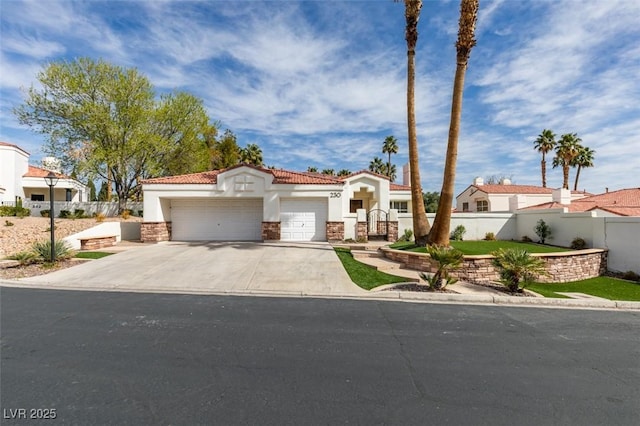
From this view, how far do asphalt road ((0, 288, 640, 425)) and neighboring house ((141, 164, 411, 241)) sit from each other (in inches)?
450

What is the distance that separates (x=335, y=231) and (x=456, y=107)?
9.28 meters

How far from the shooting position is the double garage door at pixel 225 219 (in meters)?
18.9

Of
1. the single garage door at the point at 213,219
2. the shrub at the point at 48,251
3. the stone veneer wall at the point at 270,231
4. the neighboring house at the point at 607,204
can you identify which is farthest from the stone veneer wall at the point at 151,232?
the neighboring house at the point at 607,204

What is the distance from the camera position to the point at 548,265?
1196 cm

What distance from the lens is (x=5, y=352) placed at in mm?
4633

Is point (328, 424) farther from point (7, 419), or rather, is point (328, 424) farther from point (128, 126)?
point (128, 126)

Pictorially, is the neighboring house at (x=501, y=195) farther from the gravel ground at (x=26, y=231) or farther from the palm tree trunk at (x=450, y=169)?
the gravel ground at (x=26, y=231)

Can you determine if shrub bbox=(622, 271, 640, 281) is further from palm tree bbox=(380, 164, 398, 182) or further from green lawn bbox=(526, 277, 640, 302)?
palm tree bbox=(380, 164, 398, 182)

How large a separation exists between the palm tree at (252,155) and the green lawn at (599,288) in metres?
32.9

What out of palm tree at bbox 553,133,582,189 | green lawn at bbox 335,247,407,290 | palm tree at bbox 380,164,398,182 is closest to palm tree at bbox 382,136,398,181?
palm tree at bbox 380,164,398,182

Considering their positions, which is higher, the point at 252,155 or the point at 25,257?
the point at 252,155

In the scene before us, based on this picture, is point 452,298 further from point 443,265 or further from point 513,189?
point 513,189

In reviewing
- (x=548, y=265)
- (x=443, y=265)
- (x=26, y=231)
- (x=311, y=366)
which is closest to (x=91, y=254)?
(x=26, y=231)

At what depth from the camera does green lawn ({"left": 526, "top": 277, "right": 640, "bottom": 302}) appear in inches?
375
